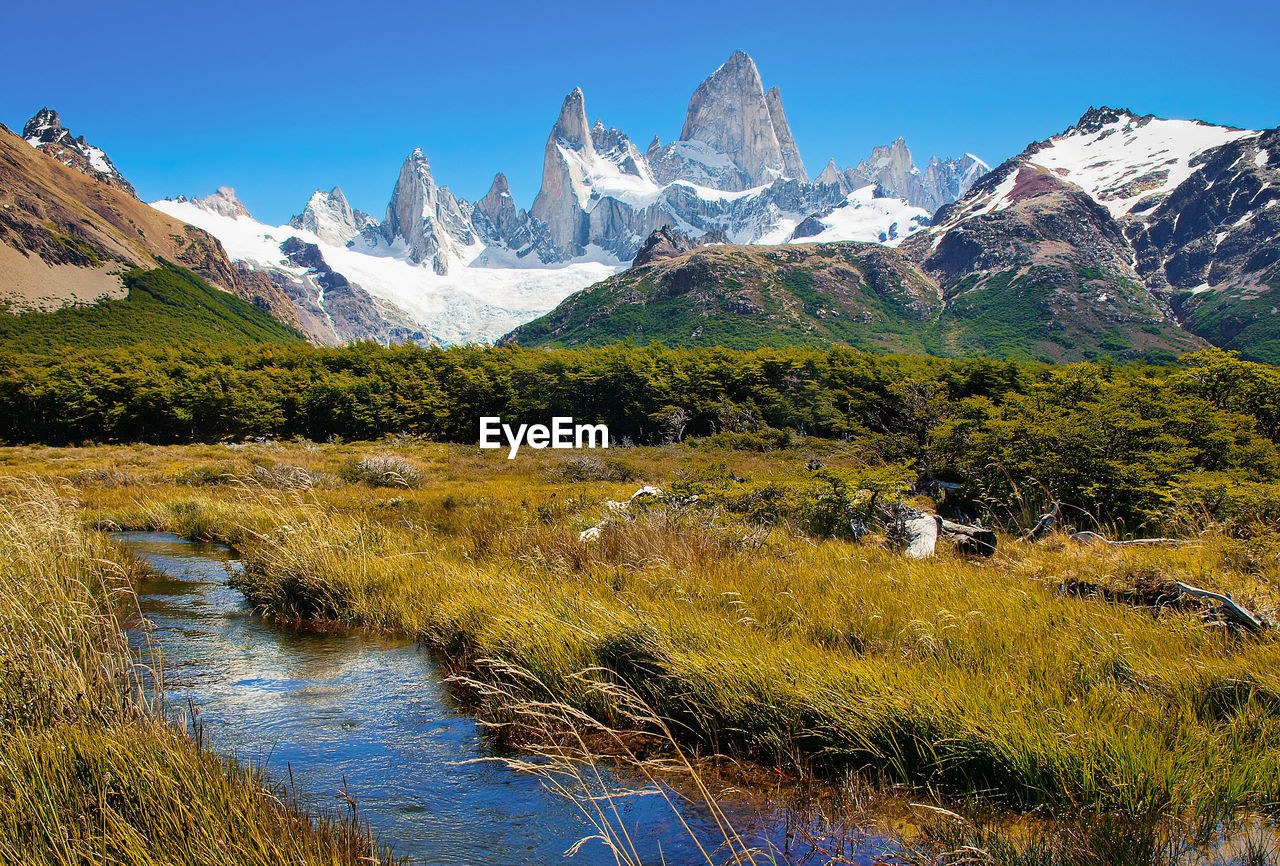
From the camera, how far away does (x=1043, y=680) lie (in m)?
4.73

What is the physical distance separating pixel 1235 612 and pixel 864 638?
317cm

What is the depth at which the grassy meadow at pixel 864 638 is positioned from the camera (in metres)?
3.98

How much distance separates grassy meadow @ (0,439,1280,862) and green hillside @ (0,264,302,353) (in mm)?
112250

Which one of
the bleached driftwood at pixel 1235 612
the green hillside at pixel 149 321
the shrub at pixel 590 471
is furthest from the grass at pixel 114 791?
the green hillside at pixel 149 321

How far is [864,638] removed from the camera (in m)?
5.87

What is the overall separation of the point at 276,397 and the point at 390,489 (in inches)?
1581

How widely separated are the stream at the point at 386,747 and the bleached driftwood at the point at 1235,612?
14.2 feet

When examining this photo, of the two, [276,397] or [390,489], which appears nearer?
[390,489]

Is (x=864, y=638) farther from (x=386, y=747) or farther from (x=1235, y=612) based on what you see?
(x=386, y=747)

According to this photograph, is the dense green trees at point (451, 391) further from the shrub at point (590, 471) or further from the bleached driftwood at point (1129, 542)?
the bleached driftwood at point (1129, 542)

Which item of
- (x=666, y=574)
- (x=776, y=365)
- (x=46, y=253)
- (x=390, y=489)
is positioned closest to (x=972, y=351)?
(x=776, y=365)

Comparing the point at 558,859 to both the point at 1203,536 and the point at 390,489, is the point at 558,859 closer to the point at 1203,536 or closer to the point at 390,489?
the point at 1203,536

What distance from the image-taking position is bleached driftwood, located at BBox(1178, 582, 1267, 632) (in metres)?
5.52

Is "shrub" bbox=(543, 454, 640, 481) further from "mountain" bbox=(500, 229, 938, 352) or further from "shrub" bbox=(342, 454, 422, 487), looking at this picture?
"mountain" bbox=(500, 229, 938, 352)
